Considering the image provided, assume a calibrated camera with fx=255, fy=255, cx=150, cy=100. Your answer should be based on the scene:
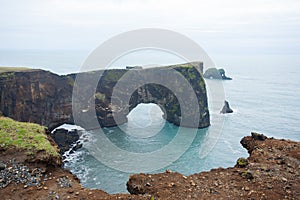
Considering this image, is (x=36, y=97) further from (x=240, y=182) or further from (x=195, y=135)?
(x=240, y=182)

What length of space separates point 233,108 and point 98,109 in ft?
117

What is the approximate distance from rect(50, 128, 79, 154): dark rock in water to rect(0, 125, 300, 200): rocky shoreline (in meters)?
28.2

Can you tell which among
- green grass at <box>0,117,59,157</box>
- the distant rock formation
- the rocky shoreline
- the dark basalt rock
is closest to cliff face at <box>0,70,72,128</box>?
the dark basalt rock

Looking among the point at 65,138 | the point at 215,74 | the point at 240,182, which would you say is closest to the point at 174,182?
the point at 240,182

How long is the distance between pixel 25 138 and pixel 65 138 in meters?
30.6

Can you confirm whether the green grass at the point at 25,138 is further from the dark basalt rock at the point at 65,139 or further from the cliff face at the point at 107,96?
the cliff face at the point at 107,96

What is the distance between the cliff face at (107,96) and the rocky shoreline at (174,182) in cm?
3019

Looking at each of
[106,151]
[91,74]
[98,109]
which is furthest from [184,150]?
[91,74]

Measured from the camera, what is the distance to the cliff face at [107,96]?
41653 mm

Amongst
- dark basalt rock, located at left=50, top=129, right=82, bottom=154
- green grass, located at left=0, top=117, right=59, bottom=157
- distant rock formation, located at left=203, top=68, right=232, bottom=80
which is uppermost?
distant rock formation, located at left=203, top=68, right=232, bottom=80

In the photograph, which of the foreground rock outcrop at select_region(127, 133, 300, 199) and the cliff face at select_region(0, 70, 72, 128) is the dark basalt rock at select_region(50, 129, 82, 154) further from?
the foreground rock outcrop at select_region(127, 133, 300, 199)

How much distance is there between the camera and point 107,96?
55.2 metres

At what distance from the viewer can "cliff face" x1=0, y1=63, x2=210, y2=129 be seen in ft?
137

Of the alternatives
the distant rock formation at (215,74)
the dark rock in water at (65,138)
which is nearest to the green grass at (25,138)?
the dark rock in water at (65,138)
